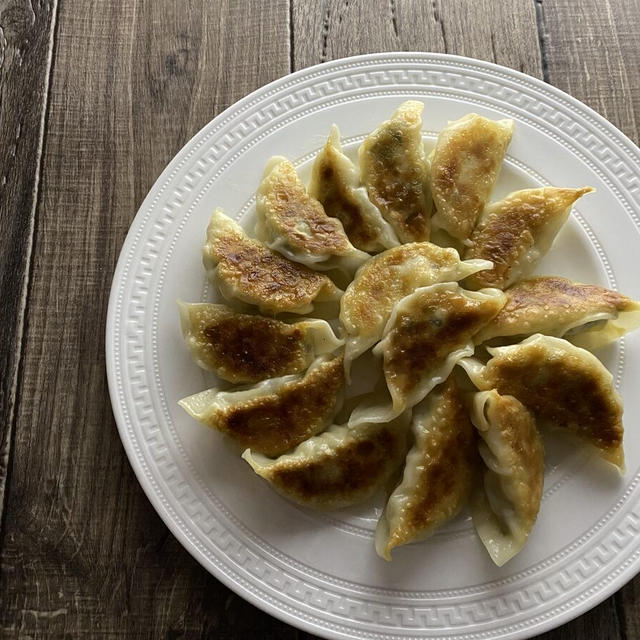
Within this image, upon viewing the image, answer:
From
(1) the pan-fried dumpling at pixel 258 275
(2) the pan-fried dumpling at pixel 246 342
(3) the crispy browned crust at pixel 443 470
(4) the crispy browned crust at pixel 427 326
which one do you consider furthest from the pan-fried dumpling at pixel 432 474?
(1) the pan-fried dumpling at pixel 258 275

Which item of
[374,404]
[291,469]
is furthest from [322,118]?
[291,469]

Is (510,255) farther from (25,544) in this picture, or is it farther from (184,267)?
(25,544)

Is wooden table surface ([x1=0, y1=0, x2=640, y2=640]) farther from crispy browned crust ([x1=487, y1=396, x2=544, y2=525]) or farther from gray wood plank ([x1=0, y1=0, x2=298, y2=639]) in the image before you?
crispy browned crust ([x1=487, y1=396, x2=544, y2=525])

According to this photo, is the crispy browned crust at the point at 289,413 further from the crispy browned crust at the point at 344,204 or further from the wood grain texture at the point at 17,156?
the wood grain texture at the point at 17,156

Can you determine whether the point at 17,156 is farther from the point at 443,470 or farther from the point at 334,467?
the point at 443,470

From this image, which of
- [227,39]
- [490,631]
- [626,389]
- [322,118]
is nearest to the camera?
[490,631]

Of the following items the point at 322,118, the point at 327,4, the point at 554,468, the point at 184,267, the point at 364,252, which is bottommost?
the point at 554,468

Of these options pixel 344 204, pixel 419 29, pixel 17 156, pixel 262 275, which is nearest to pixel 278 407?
pixel 262 275
